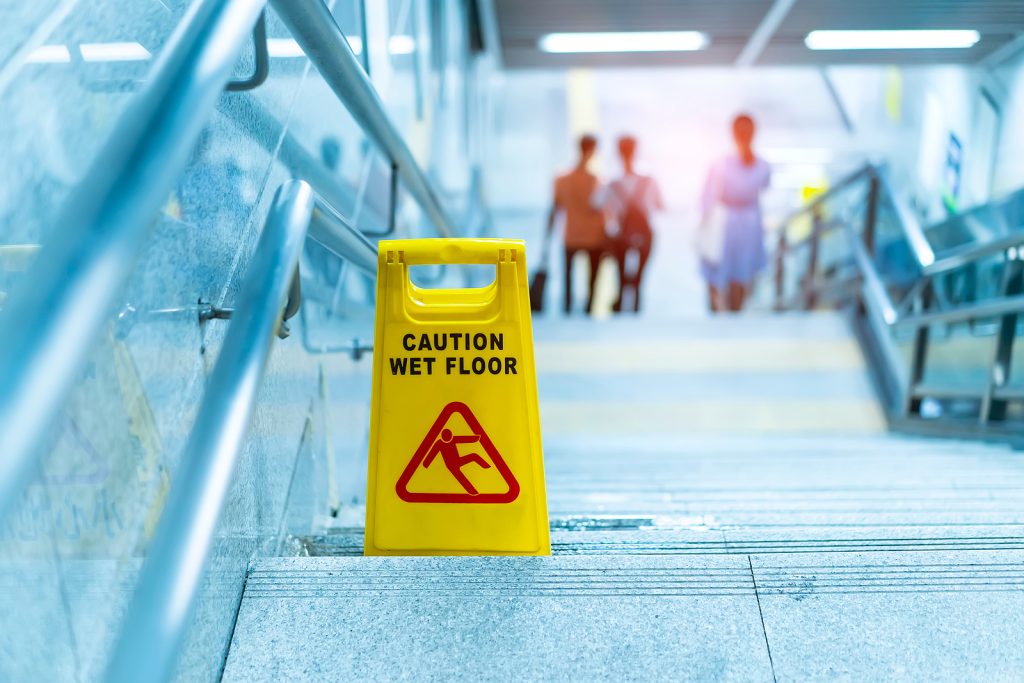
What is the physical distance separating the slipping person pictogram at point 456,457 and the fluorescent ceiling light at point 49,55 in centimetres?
79

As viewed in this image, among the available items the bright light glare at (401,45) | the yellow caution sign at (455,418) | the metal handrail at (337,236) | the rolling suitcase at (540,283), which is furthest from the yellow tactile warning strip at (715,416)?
the yellow caution sign at (455,418)

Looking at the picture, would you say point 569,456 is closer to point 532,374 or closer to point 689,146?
point 532,374

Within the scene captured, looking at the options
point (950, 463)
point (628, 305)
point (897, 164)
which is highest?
point (897, 164)

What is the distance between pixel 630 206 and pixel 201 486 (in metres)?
5.45

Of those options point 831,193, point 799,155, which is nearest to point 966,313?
point 831,193

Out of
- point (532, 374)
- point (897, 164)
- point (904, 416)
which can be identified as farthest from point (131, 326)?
point (897, 164)

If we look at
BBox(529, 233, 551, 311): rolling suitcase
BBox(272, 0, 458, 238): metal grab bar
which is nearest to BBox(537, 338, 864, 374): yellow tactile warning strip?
→ BBox(529, 233, 551, 311): rolling suitcase

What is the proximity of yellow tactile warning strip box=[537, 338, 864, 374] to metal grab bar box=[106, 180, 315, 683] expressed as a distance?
13.8 feet

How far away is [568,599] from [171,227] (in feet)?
2.52

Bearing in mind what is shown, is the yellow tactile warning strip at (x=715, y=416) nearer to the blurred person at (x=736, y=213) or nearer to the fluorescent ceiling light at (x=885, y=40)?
the blurred person at (x=736, y=213)

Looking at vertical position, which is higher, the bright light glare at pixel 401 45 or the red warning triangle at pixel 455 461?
the bright light glare at pixel 401 45

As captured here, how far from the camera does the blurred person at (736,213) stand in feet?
18.7

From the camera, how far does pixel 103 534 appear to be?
105 cm

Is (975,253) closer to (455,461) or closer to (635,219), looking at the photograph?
(635,219)
